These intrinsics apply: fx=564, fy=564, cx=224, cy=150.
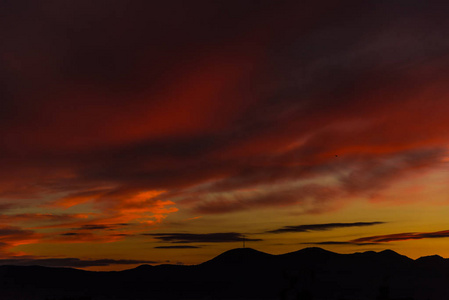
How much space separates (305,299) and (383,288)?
23.7m

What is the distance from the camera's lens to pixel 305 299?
416 ft

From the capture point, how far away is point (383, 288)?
5438 inches

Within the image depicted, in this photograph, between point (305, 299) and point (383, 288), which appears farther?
point (383, 288)
